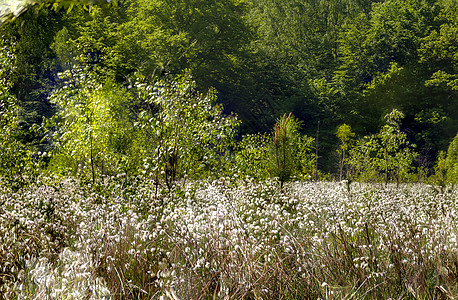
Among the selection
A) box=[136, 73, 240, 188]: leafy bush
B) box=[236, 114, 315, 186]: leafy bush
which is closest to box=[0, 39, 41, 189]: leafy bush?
box=[136, 73, 240, 188]: leafy bush

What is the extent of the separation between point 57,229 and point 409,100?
131ft

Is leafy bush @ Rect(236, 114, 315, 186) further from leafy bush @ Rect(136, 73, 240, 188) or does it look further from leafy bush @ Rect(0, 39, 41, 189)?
leafy bush @ Rect(0, 39, 41, 189)

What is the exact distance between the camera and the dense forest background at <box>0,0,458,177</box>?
29.3 m

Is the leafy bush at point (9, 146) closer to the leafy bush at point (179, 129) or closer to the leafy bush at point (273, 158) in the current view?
the leafy bush at point (179, 129)

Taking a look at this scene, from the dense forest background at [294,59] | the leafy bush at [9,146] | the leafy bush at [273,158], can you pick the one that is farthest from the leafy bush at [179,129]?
the dense forest background at [294,59]

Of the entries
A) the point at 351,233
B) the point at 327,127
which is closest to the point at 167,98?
the point at 351,233

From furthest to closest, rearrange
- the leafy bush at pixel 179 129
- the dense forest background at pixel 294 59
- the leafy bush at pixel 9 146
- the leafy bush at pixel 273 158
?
the dense forest background at pixel 294 59 → the leafy bush at pixel 273 158 → the leafy bush at pixel 9 146 → the leafy bush at pixel 179 129

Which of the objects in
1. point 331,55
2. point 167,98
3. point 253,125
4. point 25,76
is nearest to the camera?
point 167,98

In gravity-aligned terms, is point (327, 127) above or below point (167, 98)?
below

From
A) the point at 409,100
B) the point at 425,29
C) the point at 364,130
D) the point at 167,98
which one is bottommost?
the point at 364,130

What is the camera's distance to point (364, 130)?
3784 centimetres

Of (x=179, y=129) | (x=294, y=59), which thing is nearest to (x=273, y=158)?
(x=179, y=129)

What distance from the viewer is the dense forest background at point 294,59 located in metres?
29.3

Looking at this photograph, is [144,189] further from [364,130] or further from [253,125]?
[364,130]
